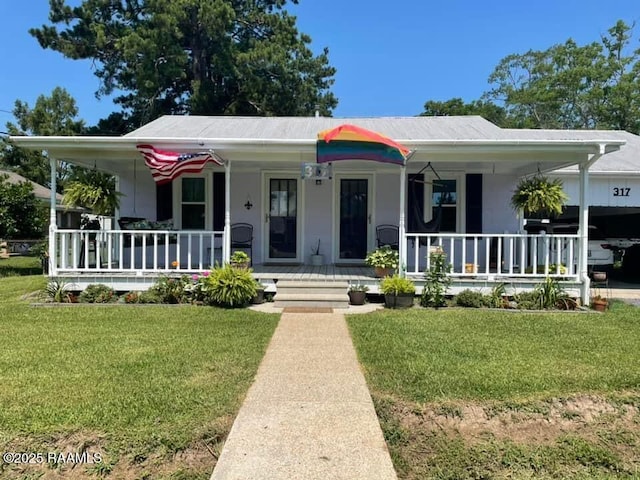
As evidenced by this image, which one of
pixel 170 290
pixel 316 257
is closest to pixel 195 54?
pixel 316 257

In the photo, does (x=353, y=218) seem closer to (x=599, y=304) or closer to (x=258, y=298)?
(x=258, y=298)

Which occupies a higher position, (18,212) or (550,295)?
(18,212)

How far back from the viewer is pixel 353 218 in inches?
392

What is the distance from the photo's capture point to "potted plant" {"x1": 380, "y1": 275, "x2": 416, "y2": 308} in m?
7.33

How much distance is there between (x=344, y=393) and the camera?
12.1ft

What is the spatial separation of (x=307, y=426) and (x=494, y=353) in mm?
2595

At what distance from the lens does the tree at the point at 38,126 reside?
25.7 metres

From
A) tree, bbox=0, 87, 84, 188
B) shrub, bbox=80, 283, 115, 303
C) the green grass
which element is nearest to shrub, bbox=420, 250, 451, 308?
the green grass

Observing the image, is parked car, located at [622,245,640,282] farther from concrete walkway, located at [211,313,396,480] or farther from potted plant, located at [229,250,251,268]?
concrete walkway, located at [211,313,396,480]

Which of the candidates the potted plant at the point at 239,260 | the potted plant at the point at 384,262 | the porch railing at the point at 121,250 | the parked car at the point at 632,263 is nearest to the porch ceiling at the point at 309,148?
the porch railing at the point at 121,250

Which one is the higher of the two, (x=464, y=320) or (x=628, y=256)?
(x=628, y=256)

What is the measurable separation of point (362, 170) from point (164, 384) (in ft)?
22.8

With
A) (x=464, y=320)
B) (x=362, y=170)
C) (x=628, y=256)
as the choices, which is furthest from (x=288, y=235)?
(x=628, y=256)

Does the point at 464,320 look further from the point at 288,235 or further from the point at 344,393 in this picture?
the point at 288,235
